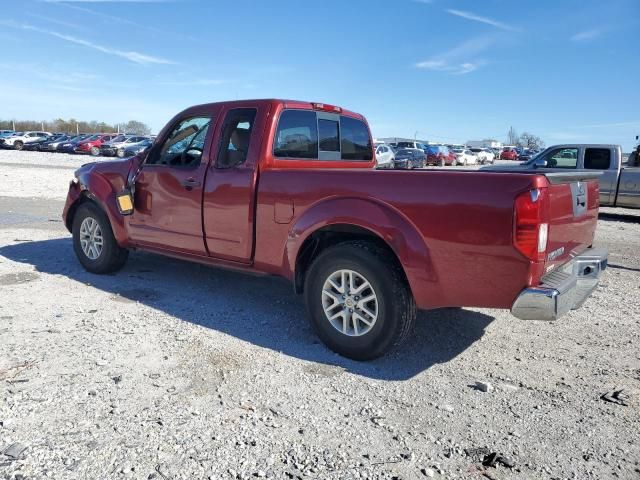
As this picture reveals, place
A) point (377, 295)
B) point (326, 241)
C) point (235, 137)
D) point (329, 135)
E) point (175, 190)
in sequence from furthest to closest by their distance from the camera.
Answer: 1. point (329, 135)
2. point (175, 190)
3. point (235, 137)
4. point (326, 241)
5. point (377, 295)

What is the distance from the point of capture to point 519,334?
451cm

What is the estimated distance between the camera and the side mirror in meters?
13.3

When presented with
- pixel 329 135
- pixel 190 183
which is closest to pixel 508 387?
pixel 329 135

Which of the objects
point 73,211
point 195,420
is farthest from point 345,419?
point 73,211

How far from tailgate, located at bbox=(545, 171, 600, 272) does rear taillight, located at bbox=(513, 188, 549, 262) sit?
154mm

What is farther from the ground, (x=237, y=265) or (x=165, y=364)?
(x=237, y=265)

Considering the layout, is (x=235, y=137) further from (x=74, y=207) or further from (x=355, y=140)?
(x=74, y=207)

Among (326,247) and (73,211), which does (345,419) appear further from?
Result: (73,211)

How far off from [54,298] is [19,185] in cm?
1298

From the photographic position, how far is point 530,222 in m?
3.11

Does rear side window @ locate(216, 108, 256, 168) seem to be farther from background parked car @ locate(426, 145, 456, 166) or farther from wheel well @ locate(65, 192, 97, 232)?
background parked car @ locate(426, 145, 456, 166)

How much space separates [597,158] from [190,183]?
455 inches

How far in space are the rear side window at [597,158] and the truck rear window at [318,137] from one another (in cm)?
927

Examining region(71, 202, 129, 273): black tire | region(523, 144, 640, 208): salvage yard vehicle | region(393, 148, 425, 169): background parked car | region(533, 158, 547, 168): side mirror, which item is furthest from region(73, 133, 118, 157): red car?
region(71, 202, 129, 273): black tire
